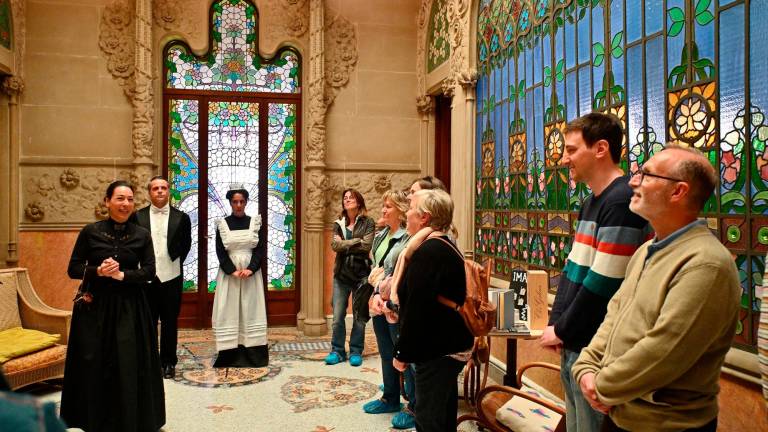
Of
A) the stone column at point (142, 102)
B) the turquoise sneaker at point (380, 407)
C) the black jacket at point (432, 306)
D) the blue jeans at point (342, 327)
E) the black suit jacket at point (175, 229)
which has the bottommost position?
the turquoise sneaker at point (380, 407)

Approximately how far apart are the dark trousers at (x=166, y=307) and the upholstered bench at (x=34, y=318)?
576 mm

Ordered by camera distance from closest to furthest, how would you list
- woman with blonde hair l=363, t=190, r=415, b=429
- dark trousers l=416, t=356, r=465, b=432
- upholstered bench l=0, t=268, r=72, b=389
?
dark trousers l=416, t=356, r=465, b=432
woman with blonde hair l=363, t=190, r=415, b=429
upholstered bench l=0, t=268, r=72, b=389

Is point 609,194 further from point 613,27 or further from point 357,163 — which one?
point 357,163

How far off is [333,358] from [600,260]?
11.0 ft

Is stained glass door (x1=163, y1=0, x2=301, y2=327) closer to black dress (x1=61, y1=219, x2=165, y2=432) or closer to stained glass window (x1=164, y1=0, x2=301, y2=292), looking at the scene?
stained glass window (x1=164, y1=0, x2=301, y2=292)

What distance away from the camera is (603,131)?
79.6 inches

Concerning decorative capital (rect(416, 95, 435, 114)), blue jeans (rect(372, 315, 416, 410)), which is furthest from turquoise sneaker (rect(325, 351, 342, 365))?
decorative capital (rect(416, 95, 435, 114))

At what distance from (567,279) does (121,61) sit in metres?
5.41

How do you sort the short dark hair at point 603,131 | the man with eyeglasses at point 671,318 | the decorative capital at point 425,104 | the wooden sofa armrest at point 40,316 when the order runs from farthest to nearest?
the decorative capital at point 425,104 → the wooden sofa armrest at point 40,316 → the short dark hair at point 603,131 → the man with eyeglasses at point 671,318

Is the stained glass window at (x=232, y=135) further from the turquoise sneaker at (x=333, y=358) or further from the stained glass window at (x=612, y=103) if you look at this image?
the stained glass window at (x=612, y=103)

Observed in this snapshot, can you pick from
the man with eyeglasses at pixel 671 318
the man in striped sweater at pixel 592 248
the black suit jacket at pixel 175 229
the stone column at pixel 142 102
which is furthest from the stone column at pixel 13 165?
the man with eyeglasses at pixel 671 318

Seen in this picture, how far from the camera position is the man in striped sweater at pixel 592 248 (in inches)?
73.5

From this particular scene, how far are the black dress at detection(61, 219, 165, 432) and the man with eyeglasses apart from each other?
2.26 metres

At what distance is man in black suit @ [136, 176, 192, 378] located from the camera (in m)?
4.27
